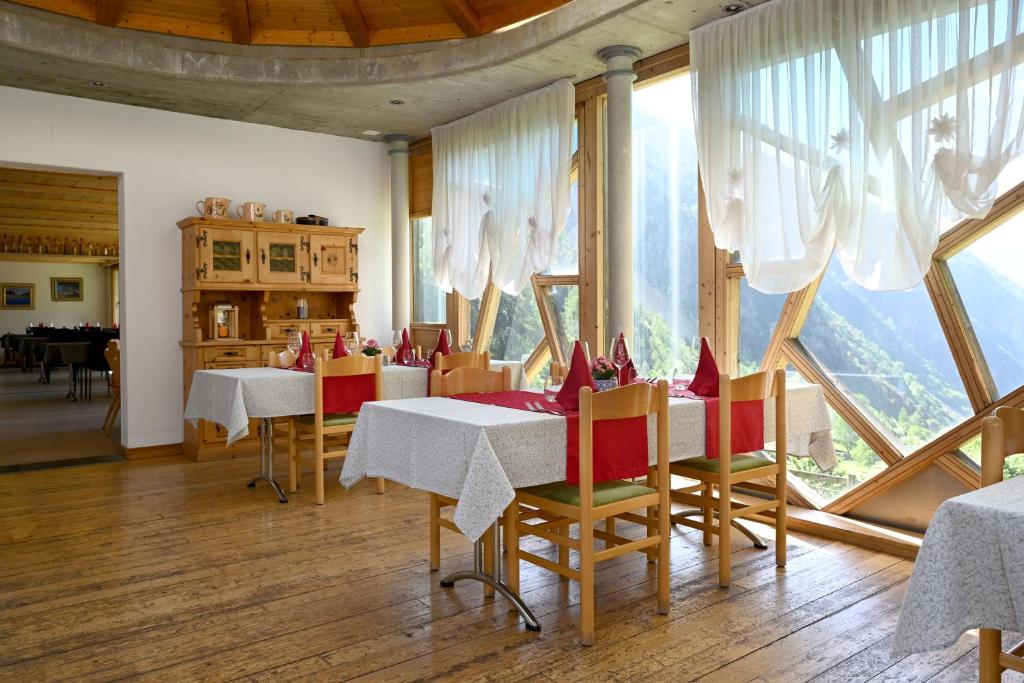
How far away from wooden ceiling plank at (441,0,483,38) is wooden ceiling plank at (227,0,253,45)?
143 centimetres

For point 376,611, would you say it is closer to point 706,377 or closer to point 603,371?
point 603,371

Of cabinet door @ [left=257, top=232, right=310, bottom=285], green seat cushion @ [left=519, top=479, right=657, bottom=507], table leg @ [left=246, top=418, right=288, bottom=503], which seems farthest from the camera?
cabinet door @ [left=257, top=232, right=310, bottom=285]

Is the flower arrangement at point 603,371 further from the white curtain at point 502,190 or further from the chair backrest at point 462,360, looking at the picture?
the white curtain at point 502,190

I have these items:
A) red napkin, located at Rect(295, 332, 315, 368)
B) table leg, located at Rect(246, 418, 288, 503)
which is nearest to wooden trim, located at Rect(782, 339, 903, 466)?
red napkin, located at Rect(295, 332, 315, 368)

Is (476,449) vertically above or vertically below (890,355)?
below

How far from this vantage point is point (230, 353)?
6.39 meters

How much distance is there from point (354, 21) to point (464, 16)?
2.85 ft

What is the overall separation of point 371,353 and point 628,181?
205 cm

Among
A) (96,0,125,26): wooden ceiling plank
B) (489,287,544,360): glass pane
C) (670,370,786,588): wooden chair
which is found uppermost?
(96,0,125,26): wooden ceiling plank

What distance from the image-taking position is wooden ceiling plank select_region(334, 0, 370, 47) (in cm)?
561

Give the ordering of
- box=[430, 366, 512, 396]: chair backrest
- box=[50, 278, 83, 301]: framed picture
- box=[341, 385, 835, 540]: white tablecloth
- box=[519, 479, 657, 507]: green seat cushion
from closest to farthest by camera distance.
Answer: box=[341, 385, 835, 540]: white tablecloth → box=[519, 479, 657, 507]: green seat cushion → box=[430, 366, 512, 396]: chair backrest → box=[50, 278, 83, 301]: framed picture

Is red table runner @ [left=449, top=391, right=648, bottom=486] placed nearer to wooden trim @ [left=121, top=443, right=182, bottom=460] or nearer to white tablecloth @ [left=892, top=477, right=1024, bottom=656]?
white tablecloth @ [left=892, top=477, right=1024, bottom=656]

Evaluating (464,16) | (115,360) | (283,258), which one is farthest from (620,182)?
(115,360)

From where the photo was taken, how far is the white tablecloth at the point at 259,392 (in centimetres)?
459
